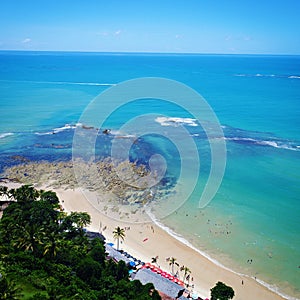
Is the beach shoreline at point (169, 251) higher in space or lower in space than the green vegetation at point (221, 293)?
lower

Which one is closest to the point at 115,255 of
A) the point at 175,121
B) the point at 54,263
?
the point at 54,263

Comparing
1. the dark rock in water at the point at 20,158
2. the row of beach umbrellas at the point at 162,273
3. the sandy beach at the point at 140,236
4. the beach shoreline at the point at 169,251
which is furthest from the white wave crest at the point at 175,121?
the row of beach umbrellas at the point at 162,273

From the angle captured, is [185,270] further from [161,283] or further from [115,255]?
[115,255]

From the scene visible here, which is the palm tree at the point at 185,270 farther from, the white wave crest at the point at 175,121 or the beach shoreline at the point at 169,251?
the white wave crest at the point at 175,121

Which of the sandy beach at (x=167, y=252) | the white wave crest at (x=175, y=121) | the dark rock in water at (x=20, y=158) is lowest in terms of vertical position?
the sandy beach at (x=167, y=252)

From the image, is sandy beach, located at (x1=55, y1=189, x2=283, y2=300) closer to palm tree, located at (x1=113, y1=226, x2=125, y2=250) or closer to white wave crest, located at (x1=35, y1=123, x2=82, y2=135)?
palm tree, located at (x1=113, y1=226, x2=125, y2=250)

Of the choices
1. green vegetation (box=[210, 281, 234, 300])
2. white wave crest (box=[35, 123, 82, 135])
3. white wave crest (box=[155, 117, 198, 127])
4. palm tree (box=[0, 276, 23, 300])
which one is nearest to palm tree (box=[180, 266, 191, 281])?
green vegetation (box=[210, 281, 234, 300])

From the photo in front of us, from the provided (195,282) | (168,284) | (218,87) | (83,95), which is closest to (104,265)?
(168,284)
